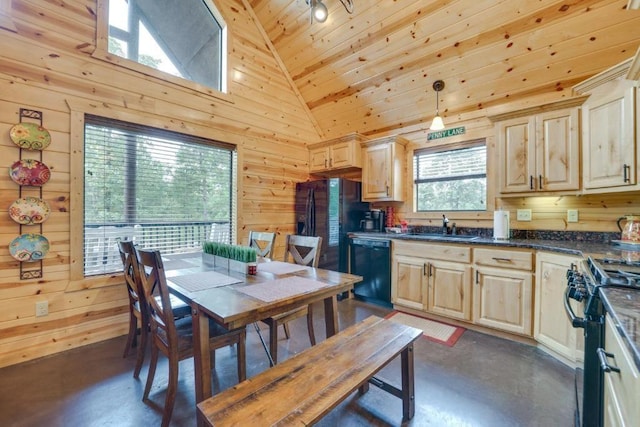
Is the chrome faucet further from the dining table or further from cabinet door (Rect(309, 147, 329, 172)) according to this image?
the dining table

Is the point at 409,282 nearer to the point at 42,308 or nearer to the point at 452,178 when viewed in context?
the point at 452,178

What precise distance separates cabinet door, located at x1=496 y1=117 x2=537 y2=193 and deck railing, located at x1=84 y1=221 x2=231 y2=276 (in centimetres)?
316

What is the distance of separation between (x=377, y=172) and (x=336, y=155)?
663 millimetres

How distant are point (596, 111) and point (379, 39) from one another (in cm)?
213

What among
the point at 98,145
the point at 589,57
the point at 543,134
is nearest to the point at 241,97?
the point at 98,145

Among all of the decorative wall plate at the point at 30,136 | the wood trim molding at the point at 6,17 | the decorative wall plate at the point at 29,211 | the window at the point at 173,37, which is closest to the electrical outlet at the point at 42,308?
the decorative wall plate at the point at 29,211

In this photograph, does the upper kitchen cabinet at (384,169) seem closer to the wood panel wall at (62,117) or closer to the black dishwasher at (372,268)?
the black dishwasher at (372,268)

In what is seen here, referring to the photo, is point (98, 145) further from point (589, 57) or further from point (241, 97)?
point (589, 57)

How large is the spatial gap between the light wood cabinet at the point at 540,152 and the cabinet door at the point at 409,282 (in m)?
1.18

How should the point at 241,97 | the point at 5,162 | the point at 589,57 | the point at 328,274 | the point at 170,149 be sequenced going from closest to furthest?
the point at 328,274
the point at 5,162
the point at 589,57
the point at 170,149
the point at 241,97

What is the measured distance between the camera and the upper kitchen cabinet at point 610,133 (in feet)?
6.79

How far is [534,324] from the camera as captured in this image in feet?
7.93

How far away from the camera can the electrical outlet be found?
227 centimetres

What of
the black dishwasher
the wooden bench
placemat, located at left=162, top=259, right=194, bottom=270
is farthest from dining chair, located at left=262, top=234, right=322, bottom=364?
the black dishwasher
